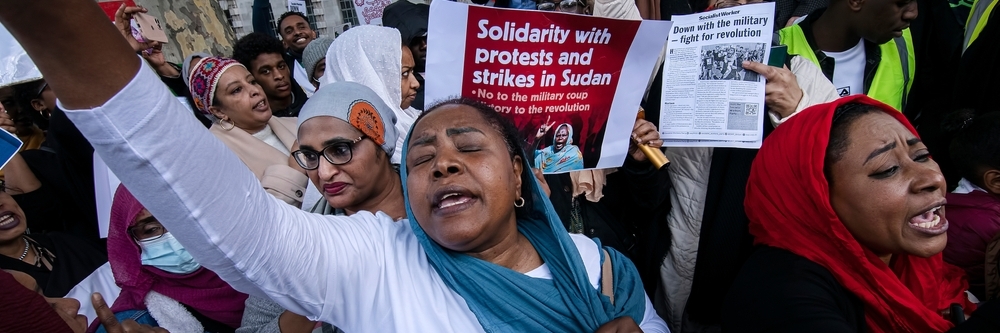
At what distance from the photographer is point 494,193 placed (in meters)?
1.46

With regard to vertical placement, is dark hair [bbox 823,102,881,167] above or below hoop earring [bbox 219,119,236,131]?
above

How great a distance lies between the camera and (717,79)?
2213mm

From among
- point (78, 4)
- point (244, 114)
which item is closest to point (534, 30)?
point (78, 4)

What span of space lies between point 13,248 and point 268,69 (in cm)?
206

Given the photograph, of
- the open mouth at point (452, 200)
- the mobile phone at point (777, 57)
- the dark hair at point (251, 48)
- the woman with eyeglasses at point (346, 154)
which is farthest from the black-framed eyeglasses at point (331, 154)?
the dark hair at point (251, 48)

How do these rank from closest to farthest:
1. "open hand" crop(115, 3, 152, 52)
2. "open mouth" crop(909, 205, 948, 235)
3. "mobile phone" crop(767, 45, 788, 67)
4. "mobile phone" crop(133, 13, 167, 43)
Result: "open mouth" crop(909, 205, 948, 235)
"mobile phone" crop(767, 45, 788, 67)
"open hand" crop(115, 3, 152, 52)
"mobile phone" crop(133, 13, 167, 43)

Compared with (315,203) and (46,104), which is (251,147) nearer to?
(315,203)

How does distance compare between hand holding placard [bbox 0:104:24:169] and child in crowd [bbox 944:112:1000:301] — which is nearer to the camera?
hand holding placard [bbox 0:104:24:169]

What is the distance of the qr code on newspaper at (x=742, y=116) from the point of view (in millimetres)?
2145

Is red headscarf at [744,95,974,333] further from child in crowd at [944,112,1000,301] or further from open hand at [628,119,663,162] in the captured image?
open hand at [628,119,663,162]

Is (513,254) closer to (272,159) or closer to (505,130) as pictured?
(505,130)

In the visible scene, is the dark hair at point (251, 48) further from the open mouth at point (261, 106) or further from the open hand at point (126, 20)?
the open mouth at point (261, 106)

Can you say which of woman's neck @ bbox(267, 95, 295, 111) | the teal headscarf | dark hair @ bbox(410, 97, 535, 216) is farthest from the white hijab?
woman's neck @ bbox(267, 95, 295, 111)

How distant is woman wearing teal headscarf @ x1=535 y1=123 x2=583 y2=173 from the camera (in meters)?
2.21
